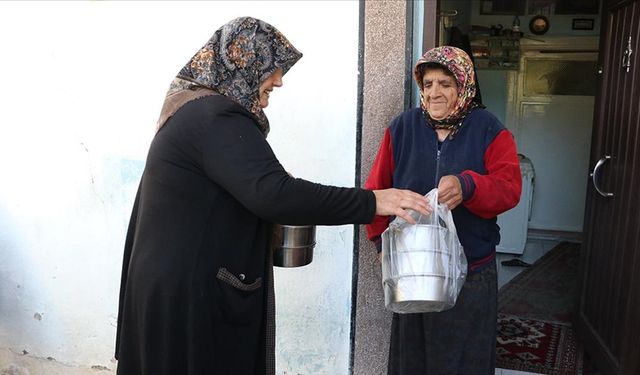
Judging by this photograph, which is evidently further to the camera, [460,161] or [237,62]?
[460,161]

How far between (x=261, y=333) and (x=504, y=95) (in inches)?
194

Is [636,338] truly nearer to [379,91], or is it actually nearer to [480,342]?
[480,342]

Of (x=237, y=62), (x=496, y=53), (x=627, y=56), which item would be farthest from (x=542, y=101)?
(x=237, y=62)

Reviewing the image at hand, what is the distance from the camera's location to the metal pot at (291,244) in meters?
1.94

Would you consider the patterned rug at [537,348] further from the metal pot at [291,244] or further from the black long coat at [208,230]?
the black long coat at [208,230]

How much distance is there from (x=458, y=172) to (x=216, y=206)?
0.89 m

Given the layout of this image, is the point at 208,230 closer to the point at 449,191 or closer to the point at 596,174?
the point at 449,191

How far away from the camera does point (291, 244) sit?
6.43 ft

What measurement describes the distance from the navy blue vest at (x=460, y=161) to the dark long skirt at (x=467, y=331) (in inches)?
4.3

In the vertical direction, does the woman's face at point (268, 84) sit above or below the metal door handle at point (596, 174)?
above

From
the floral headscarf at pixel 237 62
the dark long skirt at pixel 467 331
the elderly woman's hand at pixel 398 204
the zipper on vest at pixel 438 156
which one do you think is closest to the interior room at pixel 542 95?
the dark long skirt at pixel 467 331

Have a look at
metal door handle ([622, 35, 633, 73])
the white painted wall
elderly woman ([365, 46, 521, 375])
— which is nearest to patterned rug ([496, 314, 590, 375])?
the white painted wall

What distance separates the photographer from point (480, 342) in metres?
2.15

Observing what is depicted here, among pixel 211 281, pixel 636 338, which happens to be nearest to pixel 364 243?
pixel 211 281
